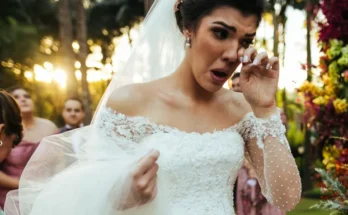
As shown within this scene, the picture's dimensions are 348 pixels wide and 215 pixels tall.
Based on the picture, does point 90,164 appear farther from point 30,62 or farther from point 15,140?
point 30,62

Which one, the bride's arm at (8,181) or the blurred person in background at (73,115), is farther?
the blurred person in background at (73,115)

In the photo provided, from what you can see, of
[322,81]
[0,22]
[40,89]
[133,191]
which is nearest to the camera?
[133,191]

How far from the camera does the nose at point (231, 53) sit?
2.41 metres

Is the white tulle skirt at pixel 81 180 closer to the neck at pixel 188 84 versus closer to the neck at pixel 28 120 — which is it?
the neck at pixel 188 84

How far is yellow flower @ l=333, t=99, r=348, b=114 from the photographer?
5.12 m

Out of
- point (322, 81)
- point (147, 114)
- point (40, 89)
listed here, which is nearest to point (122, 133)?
point (147, 114)

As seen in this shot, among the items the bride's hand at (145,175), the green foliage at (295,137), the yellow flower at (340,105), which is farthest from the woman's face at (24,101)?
the green foliage at (295,137)

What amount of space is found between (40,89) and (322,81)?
24775 mm

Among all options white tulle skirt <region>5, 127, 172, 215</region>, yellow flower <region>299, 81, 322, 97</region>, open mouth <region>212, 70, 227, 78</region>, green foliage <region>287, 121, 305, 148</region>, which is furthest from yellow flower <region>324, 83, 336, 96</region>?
green foliage <region>287, 121, 305, 148</region>

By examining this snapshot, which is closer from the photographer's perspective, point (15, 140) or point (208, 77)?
point (208, 77)

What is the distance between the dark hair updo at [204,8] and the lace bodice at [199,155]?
0.48 meters

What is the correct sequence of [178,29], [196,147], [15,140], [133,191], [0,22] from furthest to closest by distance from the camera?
1. [0,22]
2. [15,140]
3. [178,29]
4. [196,147]
5. [133,191]

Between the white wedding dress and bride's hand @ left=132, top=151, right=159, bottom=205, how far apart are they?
8.0 inches

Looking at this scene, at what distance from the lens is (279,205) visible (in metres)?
2.58
